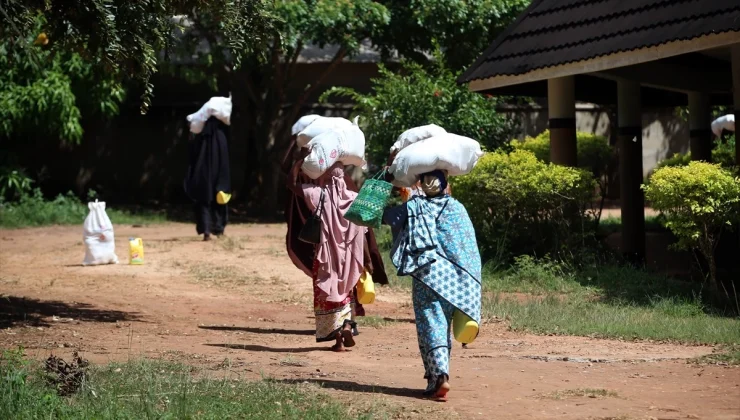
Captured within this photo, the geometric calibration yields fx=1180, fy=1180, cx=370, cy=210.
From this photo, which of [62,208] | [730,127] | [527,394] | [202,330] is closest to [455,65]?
[730,127]

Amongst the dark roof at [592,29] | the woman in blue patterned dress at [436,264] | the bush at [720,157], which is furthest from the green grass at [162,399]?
the bush at [720,157]

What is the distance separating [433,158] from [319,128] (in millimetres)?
2232

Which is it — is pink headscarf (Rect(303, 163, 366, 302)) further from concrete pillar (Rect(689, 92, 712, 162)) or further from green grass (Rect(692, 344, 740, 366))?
concrete pillar (Rect(689, 92, 712, 162))

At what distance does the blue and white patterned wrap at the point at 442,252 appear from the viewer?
7.24 metres

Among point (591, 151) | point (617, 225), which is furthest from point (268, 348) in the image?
point (617, 225)

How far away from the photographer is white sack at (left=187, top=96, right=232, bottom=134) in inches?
650

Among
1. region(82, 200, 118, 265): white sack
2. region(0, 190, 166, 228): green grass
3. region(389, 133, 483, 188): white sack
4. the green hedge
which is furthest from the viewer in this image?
region(0, 190, 166, 228): green grass

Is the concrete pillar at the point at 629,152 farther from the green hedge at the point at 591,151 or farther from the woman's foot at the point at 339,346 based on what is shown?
the woman's foot at the point at 339,346

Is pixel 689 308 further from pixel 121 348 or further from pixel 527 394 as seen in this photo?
pixel 121 348

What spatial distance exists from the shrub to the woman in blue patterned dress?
176 inches

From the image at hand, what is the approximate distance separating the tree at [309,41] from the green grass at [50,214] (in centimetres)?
241

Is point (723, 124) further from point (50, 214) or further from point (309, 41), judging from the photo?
point (50, 214)

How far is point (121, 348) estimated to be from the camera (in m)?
9.07

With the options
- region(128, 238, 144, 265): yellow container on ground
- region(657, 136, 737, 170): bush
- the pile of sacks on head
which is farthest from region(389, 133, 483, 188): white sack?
region(657, 136, 737, 170): bush
